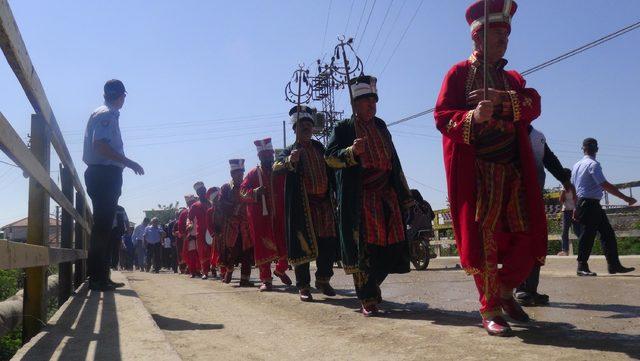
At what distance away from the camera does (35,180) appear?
11.1 feet

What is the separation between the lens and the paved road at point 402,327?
3.36 metres

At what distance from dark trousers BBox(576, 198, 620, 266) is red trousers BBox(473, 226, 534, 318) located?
458 cm

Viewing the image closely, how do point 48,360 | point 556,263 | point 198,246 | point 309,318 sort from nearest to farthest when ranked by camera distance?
point 48,360
point 309,318
point 556,263
point 198,246

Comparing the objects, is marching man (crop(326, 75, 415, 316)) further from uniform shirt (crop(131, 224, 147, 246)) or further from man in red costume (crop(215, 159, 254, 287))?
uniform shirt (crop(131, 224, 147, 246))

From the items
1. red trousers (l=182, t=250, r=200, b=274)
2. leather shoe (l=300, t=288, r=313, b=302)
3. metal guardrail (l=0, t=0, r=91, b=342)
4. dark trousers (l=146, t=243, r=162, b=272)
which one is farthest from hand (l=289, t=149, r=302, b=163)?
dark trousers (l=146, t=243, r=162, b=272)

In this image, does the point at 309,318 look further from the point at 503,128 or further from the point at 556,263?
the point at 556,263

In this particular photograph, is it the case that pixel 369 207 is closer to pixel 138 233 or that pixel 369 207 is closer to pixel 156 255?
pixel 156 255

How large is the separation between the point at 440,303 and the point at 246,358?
2.67 meters

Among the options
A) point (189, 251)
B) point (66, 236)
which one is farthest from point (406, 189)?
point (189, 251)

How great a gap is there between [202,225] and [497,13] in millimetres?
10268

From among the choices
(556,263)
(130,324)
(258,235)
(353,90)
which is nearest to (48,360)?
(130,324)

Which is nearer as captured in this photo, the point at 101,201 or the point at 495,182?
the point at 495,182

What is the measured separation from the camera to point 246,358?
3.44 metres

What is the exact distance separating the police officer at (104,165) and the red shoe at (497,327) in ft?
10.8
